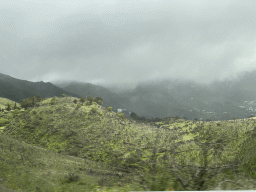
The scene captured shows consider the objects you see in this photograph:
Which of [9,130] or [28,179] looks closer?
[28,179]

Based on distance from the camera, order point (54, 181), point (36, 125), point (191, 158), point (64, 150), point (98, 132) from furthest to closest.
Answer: point (36, 125)
point (98, 132)
point (64, 150)
point (54, 181)
point (191, 158)

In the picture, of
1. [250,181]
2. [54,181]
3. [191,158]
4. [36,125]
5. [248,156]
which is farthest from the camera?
[36,125]

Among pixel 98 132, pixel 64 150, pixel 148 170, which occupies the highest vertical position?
pixel 148 170

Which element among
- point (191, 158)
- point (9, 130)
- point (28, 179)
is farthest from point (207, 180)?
point (9, 130)

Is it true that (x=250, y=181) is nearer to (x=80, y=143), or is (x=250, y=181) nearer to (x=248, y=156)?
(x=248, y=156)

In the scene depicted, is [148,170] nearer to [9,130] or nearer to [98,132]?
[98,132]

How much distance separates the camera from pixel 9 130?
2347cm

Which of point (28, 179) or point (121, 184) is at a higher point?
point (121, 184)

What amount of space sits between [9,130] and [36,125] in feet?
16.5

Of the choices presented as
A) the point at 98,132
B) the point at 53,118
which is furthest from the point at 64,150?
the point at 53,118

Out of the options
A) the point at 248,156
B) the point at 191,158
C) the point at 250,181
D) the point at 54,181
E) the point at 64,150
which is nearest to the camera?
the point at 250,181

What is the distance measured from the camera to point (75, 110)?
26.2 meters

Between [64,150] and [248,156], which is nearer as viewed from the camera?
[248,156]

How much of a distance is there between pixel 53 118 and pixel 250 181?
26.2 metres
